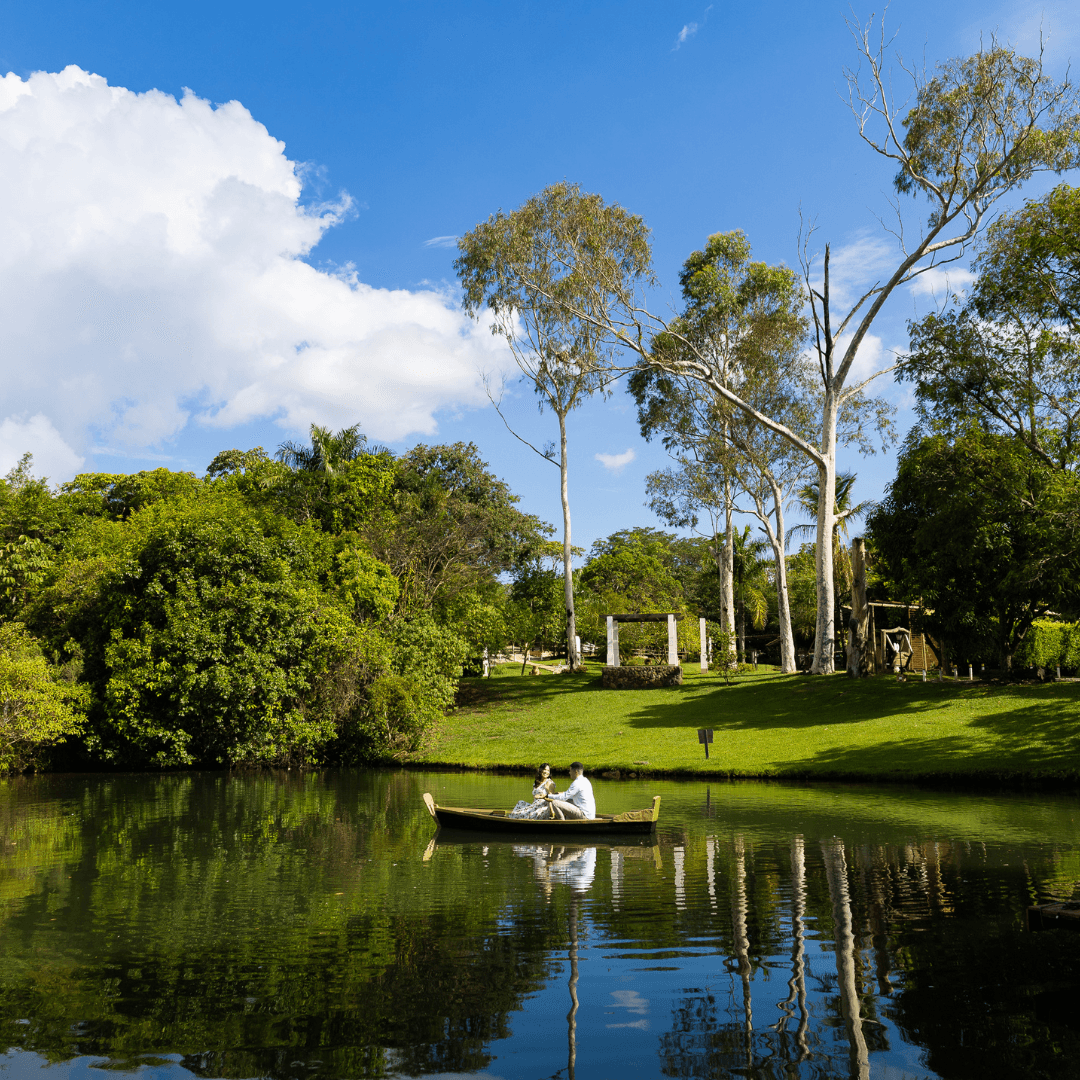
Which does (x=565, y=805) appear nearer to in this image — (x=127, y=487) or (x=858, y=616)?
(x=858, y=616)

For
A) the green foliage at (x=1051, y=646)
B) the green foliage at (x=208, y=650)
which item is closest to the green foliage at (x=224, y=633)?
the green foliage at (x=208, y=650)

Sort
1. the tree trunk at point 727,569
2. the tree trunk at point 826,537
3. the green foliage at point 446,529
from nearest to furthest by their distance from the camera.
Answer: the tree trunk at point 826,537, the green foliage at point 446,529, the tree trunk at point 727,569

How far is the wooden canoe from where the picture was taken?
1639cm

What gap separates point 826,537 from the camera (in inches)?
1427

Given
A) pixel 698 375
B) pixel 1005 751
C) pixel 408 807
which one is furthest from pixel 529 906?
pixel 698 375

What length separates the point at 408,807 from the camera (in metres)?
21.8

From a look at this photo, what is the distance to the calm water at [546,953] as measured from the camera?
6.79 meters

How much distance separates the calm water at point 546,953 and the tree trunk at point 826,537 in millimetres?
18651

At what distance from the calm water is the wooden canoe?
0.40m

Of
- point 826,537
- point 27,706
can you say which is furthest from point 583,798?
point 826,537

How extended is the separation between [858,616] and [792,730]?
8.40m

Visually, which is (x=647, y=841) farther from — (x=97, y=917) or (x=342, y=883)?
(x=97, y=917)

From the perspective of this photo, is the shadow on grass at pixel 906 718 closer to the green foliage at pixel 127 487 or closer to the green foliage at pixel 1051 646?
the green foliage at pixel 1051 646

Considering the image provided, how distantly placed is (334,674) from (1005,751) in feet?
68.9
